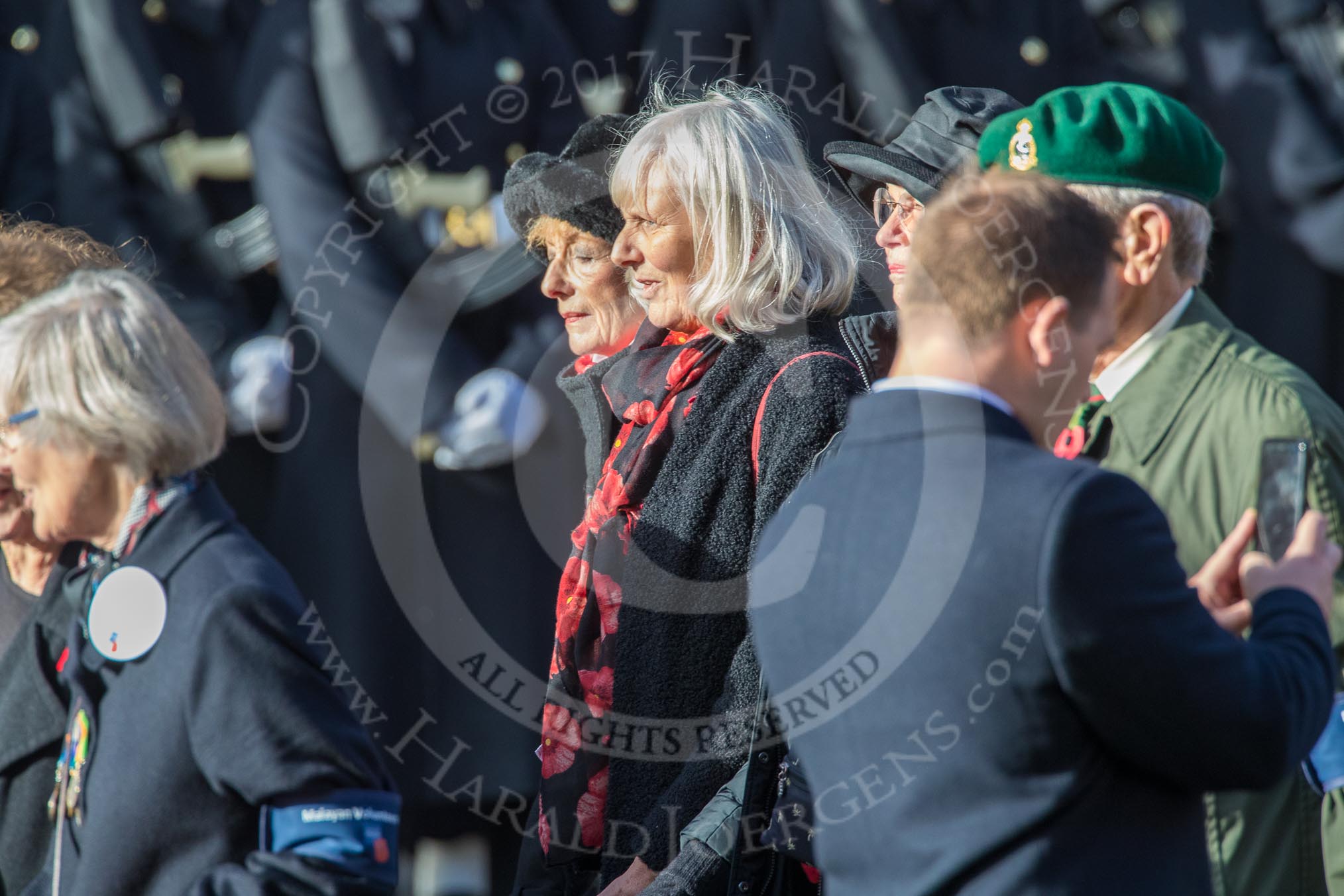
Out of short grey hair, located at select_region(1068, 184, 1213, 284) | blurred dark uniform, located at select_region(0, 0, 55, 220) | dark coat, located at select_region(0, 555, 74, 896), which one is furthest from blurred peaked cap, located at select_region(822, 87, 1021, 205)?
blurred dark uniform, located at select_region(0, 0, 55, 220)

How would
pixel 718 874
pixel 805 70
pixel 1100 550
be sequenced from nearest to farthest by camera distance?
pixel 1100 550
pixel 718 874
pixel 805 70

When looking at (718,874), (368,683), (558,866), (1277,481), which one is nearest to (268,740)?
(718,874)

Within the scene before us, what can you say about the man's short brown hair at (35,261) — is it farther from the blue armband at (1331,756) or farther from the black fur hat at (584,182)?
the blue armband at (1331,756)

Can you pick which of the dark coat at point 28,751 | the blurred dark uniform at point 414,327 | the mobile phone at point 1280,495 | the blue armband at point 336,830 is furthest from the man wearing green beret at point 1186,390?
the blurred dark uniform at point 414,327

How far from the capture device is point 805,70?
3387mm

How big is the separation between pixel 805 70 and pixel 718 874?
84.9 inches

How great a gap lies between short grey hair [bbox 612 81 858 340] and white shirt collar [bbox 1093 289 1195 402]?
418mm

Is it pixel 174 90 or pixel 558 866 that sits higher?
pixel 174 90

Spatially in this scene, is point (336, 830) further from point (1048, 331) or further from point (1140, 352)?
point (1140, 352)

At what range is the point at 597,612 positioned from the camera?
199cm

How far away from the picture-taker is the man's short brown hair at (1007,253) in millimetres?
1250

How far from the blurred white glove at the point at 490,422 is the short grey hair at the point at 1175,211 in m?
1.83

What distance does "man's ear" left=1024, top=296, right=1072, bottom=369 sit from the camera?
49.3 inches

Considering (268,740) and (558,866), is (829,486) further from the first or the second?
(558,866)
